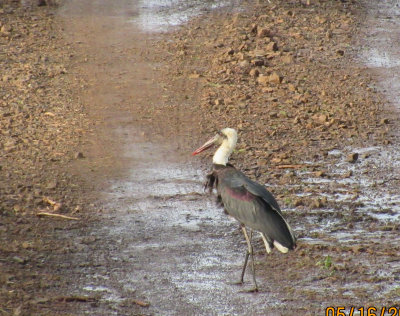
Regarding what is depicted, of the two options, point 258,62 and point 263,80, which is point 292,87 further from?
point 258,62

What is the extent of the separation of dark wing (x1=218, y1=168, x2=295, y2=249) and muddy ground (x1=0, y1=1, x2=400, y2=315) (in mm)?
473

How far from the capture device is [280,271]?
7.31m

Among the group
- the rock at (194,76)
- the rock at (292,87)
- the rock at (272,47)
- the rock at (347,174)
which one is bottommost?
the rock at (347,174)

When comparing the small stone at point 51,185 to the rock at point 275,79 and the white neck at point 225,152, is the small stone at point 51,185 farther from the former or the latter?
the rock at point 275,79

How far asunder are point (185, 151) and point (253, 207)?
3165 mm

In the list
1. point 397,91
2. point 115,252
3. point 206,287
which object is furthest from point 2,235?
point 397,91

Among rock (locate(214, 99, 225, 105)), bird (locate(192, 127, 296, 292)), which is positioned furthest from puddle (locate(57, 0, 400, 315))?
rock (locate(214, 99, 225, 105))

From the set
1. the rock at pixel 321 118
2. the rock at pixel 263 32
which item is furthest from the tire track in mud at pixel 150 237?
the rock at pixel 263 32

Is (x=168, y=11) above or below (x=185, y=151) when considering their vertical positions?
above

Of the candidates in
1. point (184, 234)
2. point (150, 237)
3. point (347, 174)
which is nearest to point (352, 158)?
point (347, 174)

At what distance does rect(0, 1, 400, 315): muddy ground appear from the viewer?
7.04 meters
